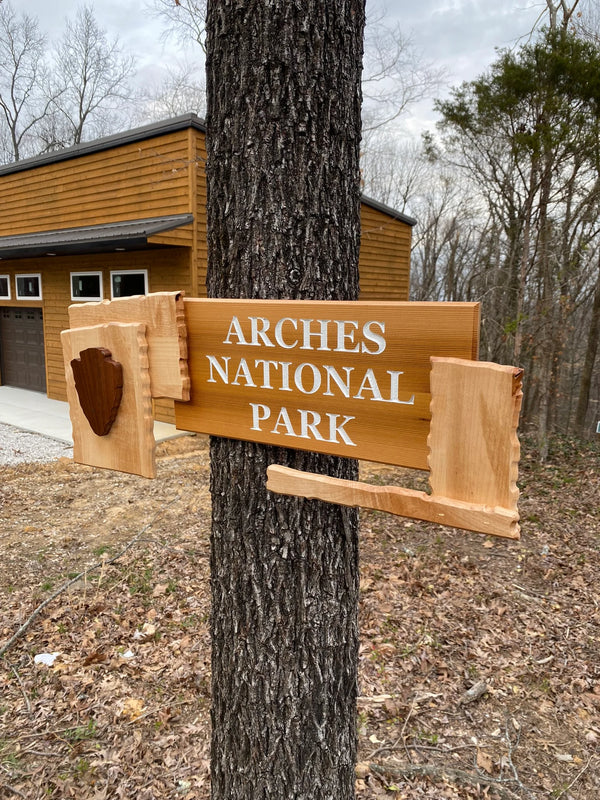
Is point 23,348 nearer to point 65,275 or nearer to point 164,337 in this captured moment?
point 65,275

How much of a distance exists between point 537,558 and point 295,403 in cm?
483

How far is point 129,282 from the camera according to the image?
973cm

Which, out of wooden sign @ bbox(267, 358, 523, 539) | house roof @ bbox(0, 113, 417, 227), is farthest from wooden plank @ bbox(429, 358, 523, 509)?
house roof @ bbox(0, 113, 417, 227)

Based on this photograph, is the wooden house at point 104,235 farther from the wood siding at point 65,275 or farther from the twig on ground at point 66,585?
the twig on ground at point 66,585

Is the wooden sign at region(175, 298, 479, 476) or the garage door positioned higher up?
the wooden sign at region(175, 298, 479, 476)

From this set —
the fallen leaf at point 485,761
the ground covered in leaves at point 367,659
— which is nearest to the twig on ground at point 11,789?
the ground covered in leaves at point 367,659

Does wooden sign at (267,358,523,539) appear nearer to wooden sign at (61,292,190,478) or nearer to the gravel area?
wooden sign at (61,292,190,478)

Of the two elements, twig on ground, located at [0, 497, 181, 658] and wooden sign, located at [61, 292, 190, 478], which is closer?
wooden sign, located at [61, 292, 190, 478]

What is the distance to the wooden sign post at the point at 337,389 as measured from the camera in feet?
3.46

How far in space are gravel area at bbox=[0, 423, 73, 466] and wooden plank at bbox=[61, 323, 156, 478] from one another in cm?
621

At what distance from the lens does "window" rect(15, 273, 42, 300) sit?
1182 cm

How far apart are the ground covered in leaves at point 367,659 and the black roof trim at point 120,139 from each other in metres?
5.87

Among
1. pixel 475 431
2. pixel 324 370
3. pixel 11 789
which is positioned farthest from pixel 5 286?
pixel 475 431

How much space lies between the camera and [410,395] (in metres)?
1.14
